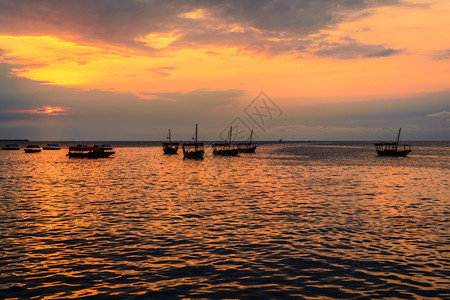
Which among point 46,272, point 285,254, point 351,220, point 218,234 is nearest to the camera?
point 46,272

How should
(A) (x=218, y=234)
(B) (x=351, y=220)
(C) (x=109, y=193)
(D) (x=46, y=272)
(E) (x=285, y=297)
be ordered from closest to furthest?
(E) (x=285, y=297) < (D) (x=46, y=272) < (A) (x=218, y=234) < (B) (x=351, y=220) < (C) (x=109, y=193)

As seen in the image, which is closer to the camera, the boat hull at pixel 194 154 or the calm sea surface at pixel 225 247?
the calm sea surface at pixel 225 247

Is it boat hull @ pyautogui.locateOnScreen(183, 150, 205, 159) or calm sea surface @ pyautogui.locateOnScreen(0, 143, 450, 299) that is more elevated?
boat hull @ pyautogui.locateOnScreen(183, 150, 205, 159)

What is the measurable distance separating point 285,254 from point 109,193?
23.8 meters

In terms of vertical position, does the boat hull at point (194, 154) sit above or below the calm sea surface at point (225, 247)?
above

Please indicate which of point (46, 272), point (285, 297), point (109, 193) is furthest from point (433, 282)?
point (109, 193)

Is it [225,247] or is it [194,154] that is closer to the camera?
[225,247]

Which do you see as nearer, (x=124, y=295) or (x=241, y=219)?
(x=124, y=295)

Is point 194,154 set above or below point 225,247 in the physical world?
above

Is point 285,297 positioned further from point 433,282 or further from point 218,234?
point 218,234

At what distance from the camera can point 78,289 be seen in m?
11.8

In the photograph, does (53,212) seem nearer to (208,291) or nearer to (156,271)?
(156,271)

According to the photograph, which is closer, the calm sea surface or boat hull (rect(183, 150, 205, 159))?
the calm sea surface

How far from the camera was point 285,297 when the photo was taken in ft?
36.6
